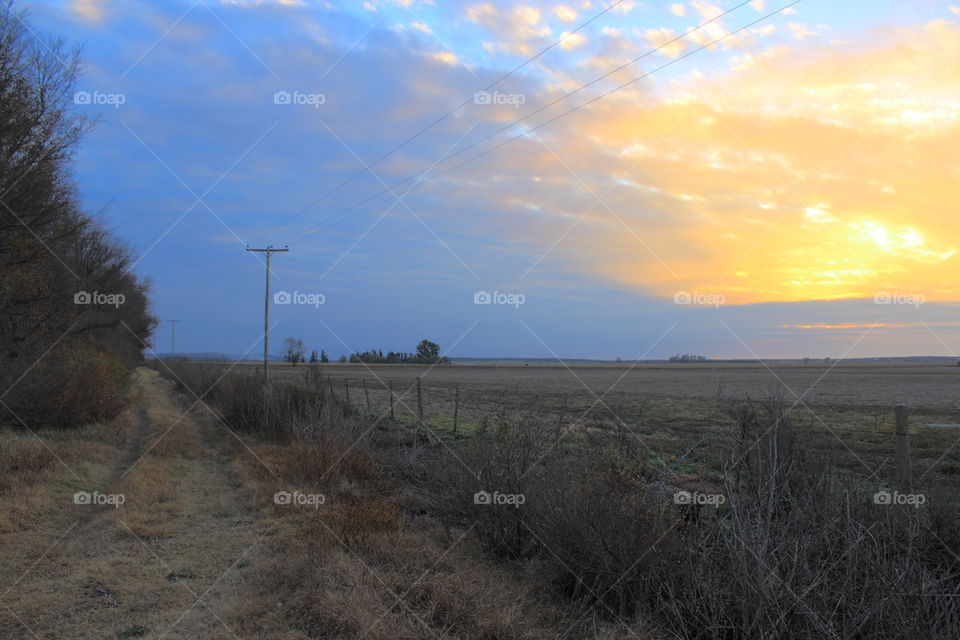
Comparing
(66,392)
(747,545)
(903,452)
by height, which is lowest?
(747,545)

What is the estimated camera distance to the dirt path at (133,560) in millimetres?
5246

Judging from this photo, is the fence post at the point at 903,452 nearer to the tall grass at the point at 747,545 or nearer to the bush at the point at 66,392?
the tall grass at the point at 747,545

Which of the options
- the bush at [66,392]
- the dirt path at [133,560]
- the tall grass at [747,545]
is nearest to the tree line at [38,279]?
the bush at [66,392]

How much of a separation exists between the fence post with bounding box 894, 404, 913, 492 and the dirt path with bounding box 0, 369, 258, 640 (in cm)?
650

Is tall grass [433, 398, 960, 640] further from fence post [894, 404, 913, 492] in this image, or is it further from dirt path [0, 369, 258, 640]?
dirt path [0, 369, 258, 640]

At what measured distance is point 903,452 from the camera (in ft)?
→ 21.0

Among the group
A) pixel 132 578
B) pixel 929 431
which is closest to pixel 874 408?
pixel 929 431

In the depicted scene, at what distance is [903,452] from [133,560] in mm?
8688

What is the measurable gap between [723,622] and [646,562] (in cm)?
80

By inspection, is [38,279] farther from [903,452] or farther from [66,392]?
[903,452]

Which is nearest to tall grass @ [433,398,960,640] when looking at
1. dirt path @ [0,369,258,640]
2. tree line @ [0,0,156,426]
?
dirt path @ [0,369,258,640]

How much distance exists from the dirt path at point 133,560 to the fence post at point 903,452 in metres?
6.50

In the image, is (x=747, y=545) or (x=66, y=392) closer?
(x=747, y=545)

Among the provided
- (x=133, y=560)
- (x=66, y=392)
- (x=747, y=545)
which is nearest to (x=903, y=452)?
(x=747, y=545)
